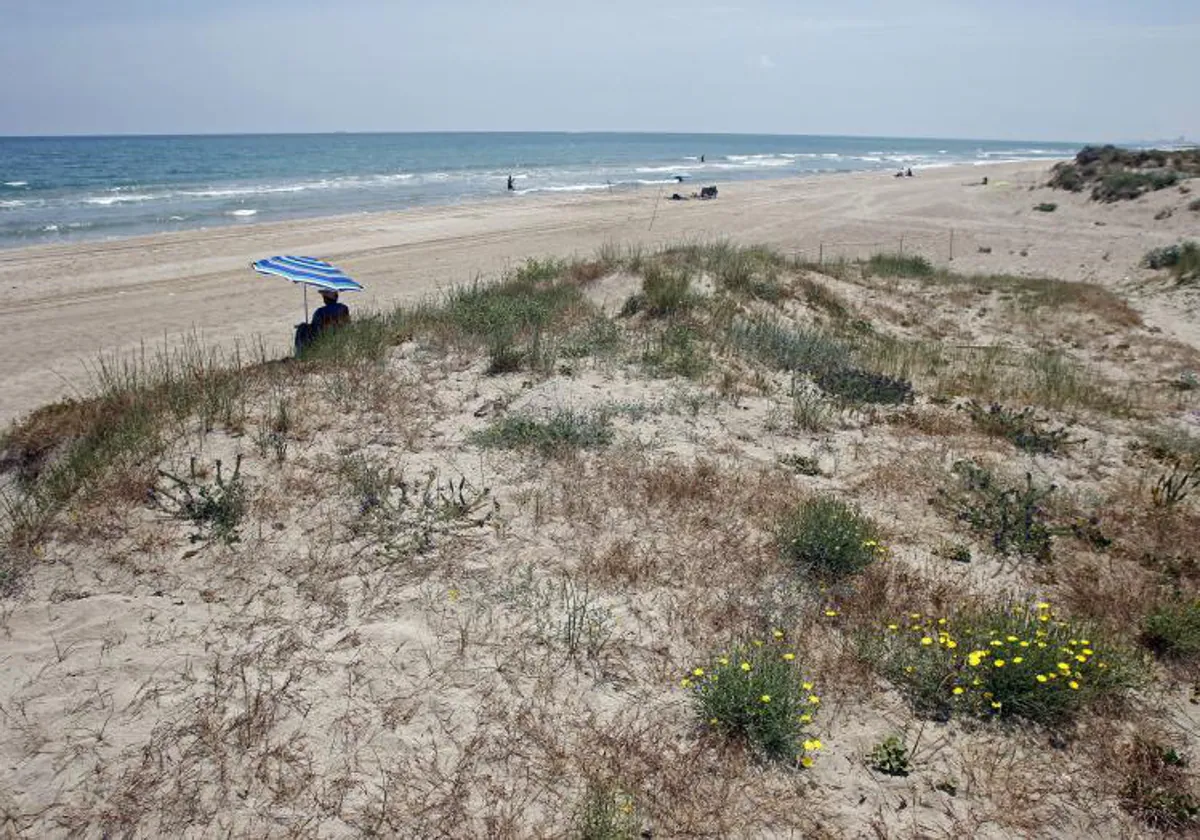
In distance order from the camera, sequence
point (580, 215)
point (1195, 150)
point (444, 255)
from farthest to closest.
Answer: point (1195, 150) < point (580, 215) < point (444, 255)

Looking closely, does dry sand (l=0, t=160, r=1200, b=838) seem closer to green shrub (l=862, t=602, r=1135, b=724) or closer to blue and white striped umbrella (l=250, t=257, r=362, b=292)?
green shrub (l=862, t=602, r=1135, b=724)

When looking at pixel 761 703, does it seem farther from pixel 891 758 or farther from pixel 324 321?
pixel 324 321

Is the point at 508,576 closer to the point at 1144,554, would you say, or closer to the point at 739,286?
the point at 1144,554

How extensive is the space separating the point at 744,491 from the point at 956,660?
2288 millimetres

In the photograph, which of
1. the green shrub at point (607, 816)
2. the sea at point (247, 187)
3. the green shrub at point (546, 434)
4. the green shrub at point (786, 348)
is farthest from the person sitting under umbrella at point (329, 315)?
the sea at point (247, 187)

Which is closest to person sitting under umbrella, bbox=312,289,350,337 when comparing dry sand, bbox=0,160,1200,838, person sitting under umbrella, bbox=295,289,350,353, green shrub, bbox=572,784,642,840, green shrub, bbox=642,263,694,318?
person sitting under umbrella, bbox=295,289,350,353

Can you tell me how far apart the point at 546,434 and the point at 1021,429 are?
16.7 feet

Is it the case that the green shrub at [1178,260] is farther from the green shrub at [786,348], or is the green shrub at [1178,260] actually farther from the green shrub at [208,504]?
the green shrub at [208,504]

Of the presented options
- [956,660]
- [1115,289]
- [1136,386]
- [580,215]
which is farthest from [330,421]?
[580,215]

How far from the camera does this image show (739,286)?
12.6 metres

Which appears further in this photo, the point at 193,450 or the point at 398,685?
the point at 193,450

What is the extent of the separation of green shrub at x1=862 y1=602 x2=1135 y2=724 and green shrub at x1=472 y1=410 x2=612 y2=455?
3.21 metres

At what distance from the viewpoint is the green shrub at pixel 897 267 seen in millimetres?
17406

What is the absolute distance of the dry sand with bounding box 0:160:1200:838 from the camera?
3.43m
